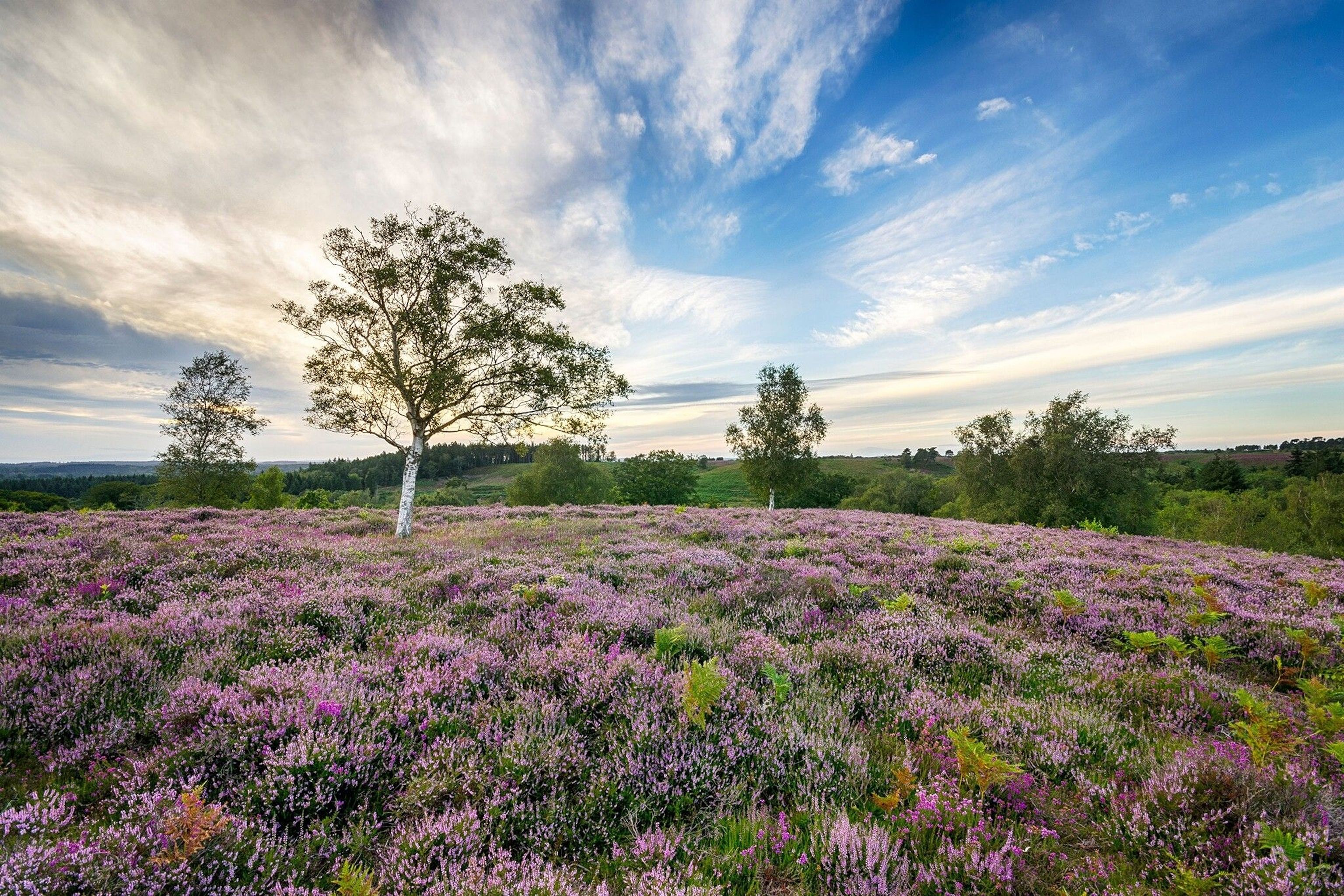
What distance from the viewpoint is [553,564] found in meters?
10.6

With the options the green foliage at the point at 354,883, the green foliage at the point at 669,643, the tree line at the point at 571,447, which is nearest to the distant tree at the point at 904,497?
the tree line at the point at 571,447

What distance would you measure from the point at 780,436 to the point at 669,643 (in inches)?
1547

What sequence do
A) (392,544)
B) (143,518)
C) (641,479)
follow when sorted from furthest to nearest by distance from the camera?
(641,479)
(143,518)
(392,544)

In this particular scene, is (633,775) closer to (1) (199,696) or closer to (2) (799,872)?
(2) (799,872)

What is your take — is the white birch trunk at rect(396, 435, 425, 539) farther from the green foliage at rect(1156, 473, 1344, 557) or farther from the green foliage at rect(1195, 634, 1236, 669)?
the green foliage at rect(1156, 473, 1344, 557)

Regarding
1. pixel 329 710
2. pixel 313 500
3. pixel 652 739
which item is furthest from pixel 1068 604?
pixel 313 500

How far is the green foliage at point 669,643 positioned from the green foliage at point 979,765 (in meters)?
2.94

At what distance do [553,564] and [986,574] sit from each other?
9.23 metres

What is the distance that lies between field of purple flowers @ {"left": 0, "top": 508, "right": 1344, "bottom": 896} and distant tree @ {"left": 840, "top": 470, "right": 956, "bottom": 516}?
76.4 meters

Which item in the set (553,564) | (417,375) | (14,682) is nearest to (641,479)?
(417,375)

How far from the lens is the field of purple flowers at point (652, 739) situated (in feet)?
9.58

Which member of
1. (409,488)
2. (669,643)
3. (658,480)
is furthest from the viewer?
(658,480)

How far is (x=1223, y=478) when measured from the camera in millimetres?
76625

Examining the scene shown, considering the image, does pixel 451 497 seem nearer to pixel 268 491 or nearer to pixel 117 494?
pixel 268 491
